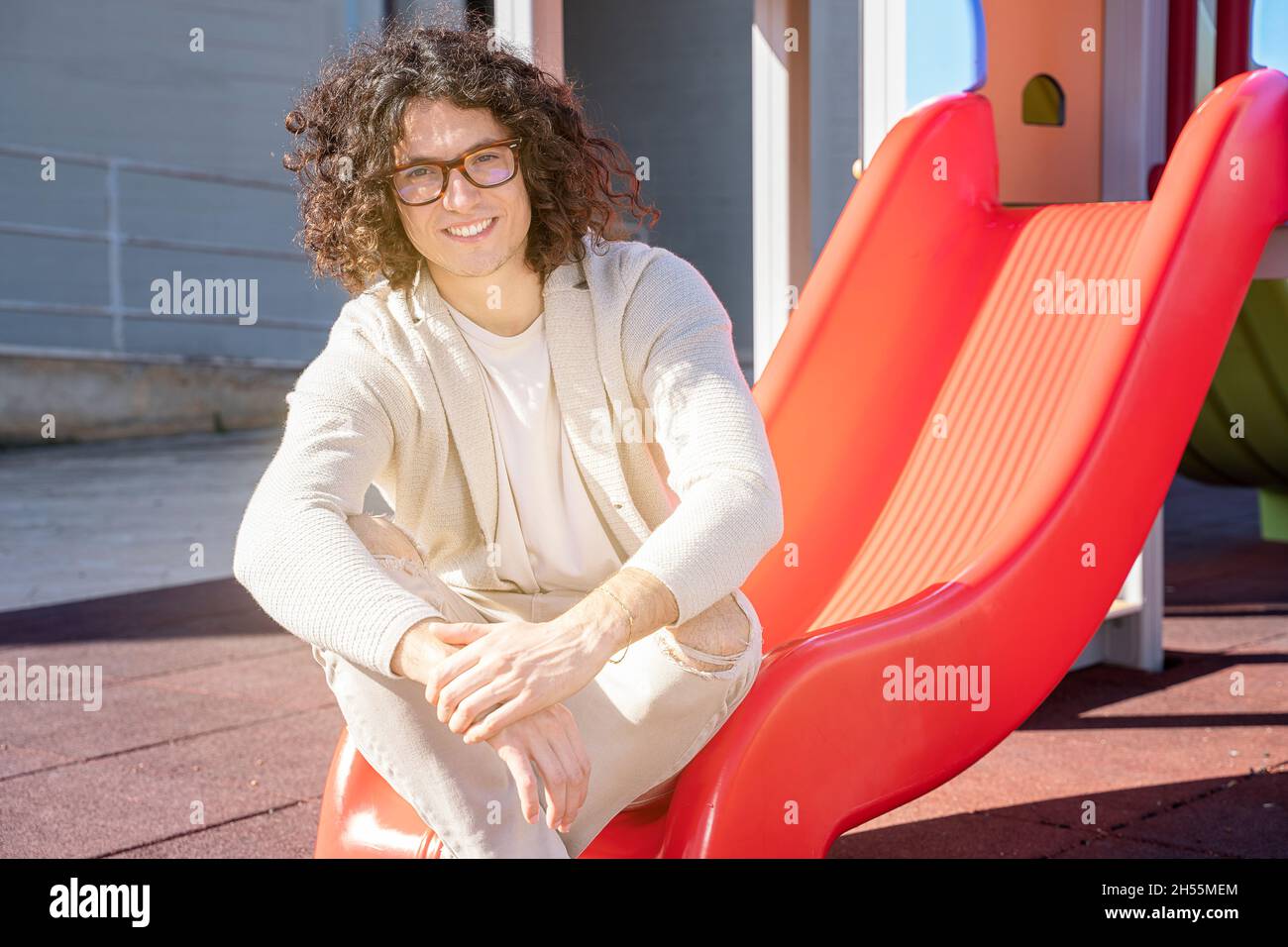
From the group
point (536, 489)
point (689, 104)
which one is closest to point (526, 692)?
point (536, 489)

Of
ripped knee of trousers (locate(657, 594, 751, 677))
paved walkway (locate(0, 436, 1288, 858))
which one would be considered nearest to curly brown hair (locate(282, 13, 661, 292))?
ripped knee of trousers (locate(657, 594, 751, 677))

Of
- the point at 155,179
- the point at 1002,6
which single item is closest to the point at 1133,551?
the point at 1002,6

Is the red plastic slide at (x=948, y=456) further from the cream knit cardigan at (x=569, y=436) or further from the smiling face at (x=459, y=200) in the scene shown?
the smiling face at (x=459, y=200)

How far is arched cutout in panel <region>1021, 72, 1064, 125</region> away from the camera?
3.81 metres

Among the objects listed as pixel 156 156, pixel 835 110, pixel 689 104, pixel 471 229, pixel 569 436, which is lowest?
pixel 569 436

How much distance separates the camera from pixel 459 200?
194 centimetres

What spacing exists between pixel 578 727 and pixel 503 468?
1.31 feet

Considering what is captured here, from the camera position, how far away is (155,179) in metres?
9.66

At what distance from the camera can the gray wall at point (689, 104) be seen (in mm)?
11648

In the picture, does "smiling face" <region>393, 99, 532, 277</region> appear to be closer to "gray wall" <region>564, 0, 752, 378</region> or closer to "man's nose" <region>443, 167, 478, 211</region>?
"man's nose" <region>443, 167, 478, 211</region>

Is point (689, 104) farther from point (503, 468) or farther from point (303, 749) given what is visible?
point (503, 468)

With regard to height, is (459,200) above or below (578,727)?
above

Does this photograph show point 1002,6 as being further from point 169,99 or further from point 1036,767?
point 169,99
